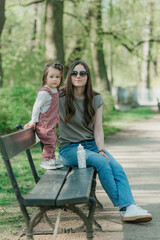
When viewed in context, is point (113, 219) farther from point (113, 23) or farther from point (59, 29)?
point (113, 23)

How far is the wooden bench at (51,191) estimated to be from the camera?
9.96ft

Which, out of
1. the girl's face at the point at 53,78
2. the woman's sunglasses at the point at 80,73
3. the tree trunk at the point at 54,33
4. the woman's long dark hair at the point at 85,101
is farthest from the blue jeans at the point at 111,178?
the tree trunk at the point at 54,33

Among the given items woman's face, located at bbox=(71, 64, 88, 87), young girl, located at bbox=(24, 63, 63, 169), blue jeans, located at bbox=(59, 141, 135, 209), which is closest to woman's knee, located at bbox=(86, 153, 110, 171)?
blue jeans, located at bbox=(59, 141, 135, 209)

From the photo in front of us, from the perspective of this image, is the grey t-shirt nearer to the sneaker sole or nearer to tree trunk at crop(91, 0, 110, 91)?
the sneaker sole

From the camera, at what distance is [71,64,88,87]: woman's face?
4.50 meters

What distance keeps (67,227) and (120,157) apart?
4.39 metres

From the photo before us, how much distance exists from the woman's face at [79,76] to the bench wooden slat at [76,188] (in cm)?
102

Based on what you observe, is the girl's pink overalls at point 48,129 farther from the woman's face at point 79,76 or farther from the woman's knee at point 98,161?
the woman's knee at point 98,161

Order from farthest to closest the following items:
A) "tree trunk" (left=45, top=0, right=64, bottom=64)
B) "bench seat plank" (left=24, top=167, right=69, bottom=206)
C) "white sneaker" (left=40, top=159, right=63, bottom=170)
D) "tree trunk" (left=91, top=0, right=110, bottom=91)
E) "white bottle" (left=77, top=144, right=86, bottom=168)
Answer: "tree trunk" (left=91, top=0, right=110, bottom=91) → "tree trunk" (left=45, top=0, right=64, bottom=64) → "white sneaker" (left=40, top=159, right=63, bottom=170) → "white bottle" (left=77, top=144, right=86, bottom=168) → "bench seat plank" (left=24, top=167, right=69, bottom=206)

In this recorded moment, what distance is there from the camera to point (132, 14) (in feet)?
69.7

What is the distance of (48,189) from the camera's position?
3.33m

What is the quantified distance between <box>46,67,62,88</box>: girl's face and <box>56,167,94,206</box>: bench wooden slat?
0.98 meters

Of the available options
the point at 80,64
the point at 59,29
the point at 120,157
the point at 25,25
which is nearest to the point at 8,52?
the point at 25,25

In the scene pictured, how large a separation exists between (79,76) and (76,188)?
1604 millimetres
